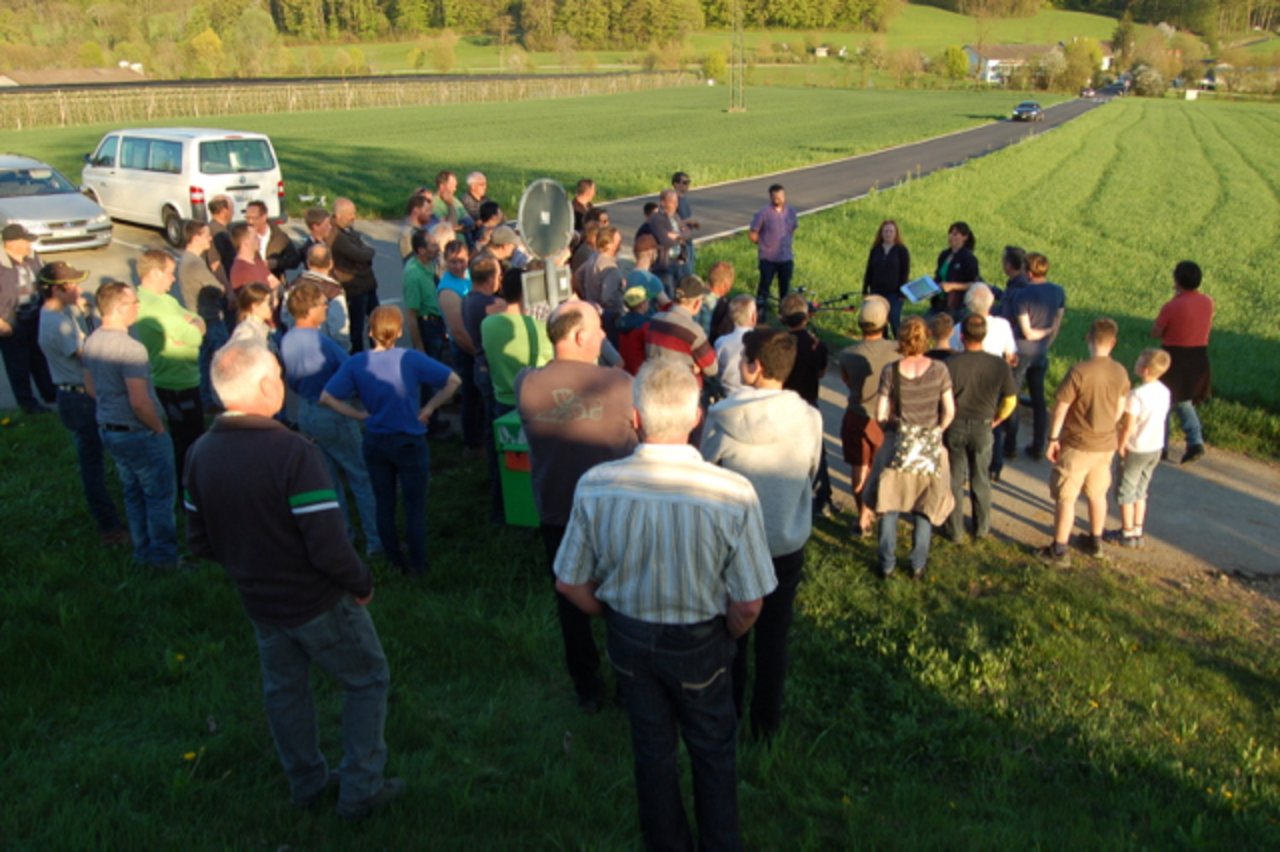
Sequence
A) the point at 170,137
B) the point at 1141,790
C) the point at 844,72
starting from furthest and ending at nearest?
the point at 844,72, the point at 170,137, the point at 1141,790

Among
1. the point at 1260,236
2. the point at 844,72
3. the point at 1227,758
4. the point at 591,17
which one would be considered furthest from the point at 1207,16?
the point at 1227,758

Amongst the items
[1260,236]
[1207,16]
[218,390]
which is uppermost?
[1207,16]

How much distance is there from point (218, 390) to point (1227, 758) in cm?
477

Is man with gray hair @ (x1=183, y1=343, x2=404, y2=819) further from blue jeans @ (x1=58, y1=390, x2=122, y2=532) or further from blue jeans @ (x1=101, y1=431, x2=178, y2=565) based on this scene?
blue jeans @ (x1=58, y1=390, x2=122, y2=532)

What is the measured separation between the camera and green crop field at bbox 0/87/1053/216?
29422 mm

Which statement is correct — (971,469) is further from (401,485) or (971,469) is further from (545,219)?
(401,485)

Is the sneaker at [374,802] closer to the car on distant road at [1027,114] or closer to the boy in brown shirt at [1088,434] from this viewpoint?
the boy in brown shirt at [1088,434]

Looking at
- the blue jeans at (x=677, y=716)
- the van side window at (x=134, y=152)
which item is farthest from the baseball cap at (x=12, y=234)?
the van side window at (x=134, y=152)

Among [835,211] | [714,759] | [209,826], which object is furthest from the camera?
[835,211]

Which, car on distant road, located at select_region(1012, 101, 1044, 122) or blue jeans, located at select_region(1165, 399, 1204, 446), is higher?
car on distant road, located at select_region(1012, 101, 1044, 122)

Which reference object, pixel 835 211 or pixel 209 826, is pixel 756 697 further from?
pixel 835 211

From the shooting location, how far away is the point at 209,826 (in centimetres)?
379

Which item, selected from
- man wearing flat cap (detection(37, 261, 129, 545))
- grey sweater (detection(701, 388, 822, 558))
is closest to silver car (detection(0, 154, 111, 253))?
man wearing flat cap (detection(37, 261, 129, 545))

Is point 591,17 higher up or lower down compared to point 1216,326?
higher up
